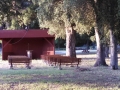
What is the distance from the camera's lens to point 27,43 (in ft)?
112

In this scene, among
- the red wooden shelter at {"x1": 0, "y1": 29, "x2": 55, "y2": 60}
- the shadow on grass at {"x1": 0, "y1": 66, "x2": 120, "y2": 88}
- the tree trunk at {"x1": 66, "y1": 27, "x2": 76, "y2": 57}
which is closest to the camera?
the shadow on grass at {"x1": 0, "y1": 66, "x2": 120, "y2": 88}

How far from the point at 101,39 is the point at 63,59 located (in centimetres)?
413

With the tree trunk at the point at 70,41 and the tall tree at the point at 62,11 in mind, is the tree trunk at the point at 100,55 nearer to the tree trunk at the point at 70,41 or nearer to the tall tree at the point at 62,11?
the tall tree at the point at 62,11

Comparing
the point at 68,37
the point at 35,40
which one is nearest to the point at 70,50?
the point at 68,37

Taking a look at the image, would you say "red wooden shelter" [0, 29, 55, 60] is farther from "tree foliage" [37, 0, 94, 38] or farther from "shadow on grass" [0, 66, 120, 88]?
"shadow on grass" [0, 66, 120, 88]

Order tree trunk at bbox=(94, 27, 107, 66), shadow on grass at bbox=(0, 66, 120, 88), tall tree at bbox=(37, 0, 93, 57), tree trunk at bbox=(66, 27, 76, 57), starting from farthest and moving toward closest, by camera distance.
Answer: tree trunk at bbox=(66, 27, 76, 57)
tree trunk at bbox=(94, 27, 107, 66)
tall tree at bbox=(37, 0, 93, 57)
shadow on grass at bbox=(0, 66, 120, 88)

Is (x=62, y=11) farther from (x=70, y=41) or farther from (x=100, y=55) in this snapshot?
(x=70, y=41)

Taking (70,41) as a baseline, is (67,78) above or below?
below

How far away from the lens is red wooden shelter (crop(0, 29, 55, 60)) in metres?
32.2

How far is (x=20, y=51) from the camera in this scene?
112ft

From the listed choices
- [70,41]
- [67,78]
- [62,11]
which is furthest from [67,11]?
[70,41]

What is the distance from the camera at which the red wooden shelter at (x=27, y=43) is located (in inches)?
1270

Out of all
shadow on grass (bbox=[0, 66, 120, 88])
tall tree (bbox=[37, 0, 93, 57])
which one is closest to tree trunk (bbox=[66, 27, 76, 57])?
tall tree (bbox=[37, 0, 93, 57])

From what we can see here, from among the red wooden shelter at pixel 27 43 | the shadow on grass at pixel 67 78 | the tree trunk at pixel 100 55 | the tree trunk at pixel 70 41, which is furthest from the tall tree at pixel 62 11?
the shadow on grass at pixel 67 78
